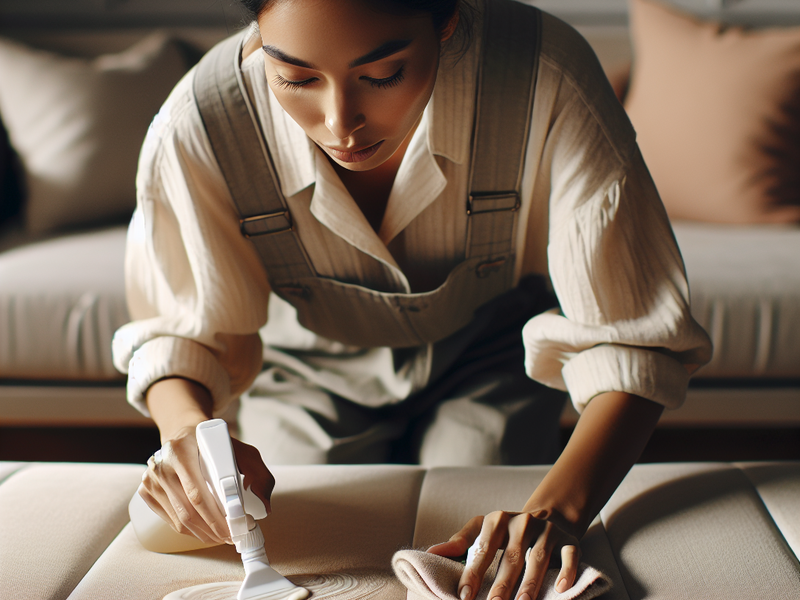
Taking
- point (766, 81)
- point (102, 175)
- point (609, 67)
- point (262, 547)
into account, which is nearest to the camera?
point (262, 547)

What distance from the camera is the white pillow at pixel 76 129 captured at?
5.08 ft

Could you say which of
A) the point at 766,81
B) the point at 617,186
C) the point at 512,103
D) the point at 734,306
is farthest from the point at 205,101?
the point at 766,81

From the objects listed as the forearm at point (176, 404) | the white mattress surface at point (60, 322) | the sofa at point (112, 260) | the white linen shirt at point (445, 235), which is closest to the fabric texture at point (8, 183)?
the sofa at point (112, 260)

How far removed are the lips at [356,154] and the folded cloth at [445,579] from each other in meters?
0.34

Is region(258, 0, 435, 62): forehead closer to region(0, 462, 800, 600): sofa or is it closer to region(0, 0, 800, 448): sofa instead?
region(0, 462, 800, 600): sofa

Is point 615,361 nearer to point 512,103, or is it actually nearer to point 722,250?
point 512,103

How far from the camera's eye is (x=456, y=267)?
784 millimetres

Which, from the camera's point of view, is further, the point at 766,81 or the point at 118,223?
the point at 118,223

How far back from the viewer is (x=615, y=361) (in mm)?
673

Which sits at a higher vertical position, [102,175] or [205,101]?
[205,101]

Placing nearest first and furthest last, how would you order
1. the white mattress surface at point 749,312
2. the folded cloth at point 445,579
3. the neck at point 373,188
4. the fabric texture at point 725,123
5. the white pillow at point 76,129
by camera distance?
the folded cloth at point 445,579 < the neck at point 373,188 < the white mattress surface at point 749,312 < the fabric texture at point 725,123 < the white pillow at point 76,129

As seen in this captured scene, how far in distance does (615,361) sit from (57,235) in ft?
4.43

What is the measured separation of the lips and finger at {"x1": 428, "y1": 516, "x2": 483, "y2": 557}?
1.10ft

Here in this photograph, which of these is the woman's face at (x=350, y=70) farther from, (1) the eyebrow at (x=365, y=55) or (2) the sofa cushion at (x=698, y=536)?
(2) the sofa cushion at (x=698, y=536)
